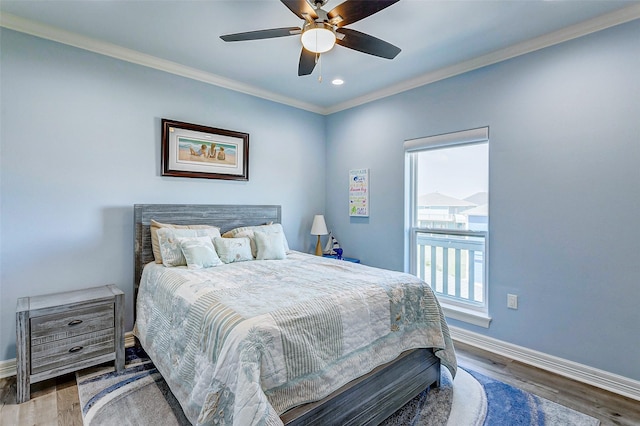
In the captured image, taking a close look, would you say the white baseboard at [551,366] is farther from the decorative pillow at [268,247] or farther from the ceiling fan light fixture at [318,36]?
the ceiling fan light fixture at [318,36]

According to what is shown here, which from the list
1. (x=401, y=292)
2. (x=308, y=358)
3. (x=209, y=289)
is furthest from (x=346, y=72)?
(x=308, y=358)

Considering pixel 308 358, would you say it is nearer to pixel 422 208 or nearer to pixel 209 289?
pixel 209 289

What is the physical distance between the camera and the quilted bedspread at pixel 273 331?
1350 mm

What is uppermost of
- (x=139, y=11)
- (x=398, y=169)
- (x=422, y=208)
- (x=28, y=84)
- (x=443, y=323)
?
(x=139, y=11)

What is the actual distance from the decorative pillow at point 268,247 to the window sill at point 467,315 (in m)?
1.78

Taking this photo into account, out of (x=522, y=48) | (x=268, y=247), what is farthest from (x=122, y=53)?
(x=522, y=48)

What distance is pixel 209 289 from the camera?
1932 millimetres

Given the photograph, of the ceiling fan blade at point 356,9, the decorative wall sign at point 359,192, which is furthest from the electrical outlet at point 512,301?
the ceiling fan blade at point 356,9

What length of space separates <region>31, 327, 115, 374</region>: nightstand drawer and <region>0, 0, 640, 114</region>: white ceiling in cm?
237

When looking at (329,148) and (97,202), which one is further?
(329,148)

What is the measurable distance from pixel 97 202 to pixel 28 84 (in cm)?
101

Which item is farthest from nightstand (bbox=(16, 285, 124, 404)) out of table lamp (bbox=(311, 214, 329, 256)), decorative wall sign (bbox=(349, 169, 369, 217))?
decorative wall sign (bbox=(349, 169, 369, 217))

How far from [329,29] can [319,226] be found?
2.53 m

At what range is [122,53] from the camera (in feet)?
9.10
